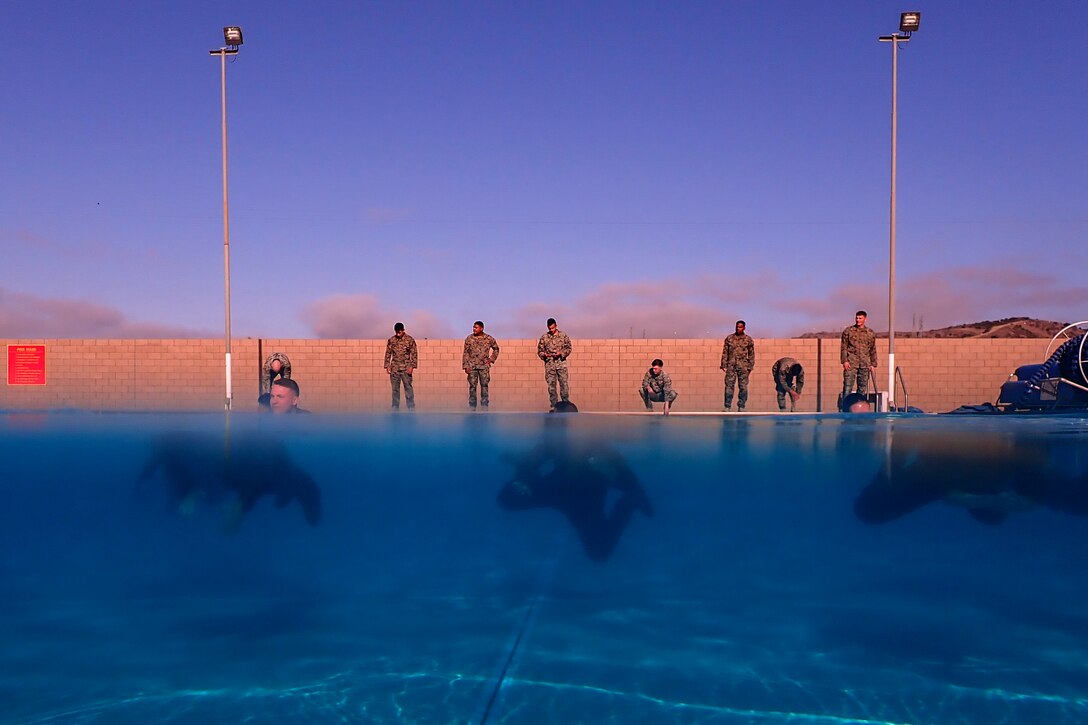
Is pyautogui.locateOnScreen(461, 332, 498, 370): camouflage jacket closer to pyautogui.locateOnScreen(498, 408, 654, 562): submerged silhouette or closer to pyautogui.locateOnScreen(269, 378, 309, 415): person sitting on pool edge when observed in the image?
pyautogui.locateOnScreen(269, 378, 309, 415): person sitting on pool edge

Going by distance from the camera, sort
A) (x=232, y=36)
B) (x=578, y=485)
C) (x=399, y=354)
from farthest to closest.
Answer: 1. (x=232, y=36)
2. (x=399, y=354)
3. (x=578, y=485)

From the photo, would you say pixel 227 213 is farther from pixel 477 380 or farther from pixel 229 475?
pixel 229 475

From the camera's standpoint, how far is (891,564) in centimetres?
366

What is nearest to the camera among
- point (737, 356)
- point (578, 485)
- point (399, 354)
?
point (578, 485)

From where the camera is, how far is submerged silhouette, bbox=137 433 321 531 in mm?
3967

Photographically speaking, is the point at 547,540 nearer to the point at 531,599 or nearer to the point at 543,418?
the point at 531,599

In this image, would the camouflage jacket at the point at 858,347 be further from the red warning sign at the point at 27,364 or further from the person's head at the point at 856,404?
the red warning sign at the point at 27,364

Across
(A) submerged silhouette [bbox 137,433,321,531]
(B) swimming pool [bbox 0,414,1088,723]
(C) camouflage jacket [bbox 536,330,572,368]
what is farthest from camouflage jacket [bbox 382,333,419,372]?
(A) submerged silhouette [bbox 137,433,321,531]

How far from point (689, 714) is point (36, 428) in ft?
12.5

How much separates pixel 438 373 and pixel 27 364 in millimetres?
9847

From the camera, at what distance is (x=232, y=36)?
18.0 meters

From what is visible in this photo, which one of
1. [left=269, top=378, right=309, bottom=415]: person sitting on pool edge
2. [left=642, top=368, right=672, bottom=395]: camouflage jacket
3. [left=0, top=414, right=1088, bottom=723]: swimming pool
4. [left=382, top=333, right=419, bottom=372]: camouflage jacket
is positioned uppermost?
[left=382, top=333, right=419, bottom=372]: camouflage jacket

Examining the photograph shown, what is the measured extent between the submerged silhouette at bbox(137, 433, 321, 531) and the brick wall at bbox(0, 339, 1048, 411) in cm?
1546

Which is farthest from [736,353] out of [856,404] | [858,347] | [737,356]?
[856,404]
